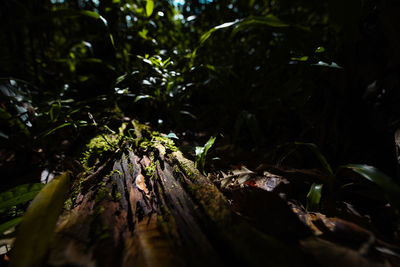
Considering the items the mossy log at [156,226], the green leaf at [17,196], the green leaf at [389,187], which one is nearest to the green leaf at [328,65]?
the green leaf at [389,187]

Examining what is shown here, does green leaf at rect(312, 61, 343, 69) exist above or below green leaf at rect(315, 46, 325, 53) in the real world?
below

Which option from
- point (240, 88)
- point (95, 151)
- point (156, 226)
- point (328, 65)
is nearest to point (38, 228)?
point (156, 226)

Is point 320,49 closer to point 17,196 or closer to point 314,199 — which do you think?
point 314,199

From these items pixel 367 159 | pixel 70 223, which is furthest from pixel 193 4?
pixel 70 223

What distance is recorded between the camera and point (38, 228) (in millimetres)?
414

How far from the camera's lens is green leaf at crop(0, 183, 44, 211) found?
0.62 metres

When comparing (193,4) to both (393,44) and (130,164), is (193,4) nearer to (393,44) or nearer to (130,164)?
(393,44)

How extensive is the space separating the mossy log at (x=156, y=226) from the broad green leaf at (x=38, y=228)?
0.02m

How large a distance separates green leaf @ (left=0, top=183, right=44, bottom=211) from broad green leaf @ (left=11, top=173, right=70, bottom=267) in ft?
0.69

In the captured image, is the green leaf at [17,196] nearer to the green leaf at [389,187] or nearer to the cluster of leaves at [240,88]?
the cluster of leaves at [240,88]

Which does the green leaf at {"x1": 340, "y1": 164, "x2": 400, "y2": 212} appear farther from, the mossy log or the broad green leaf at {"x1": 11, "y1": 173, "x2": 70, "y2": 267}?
the broad green leaf at {"x1": 11, "y1": 173, "x2": 70, "y2": 267}

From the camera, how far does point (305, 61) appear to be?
959 mm

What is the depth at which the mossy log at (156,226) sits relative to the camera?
375 mm

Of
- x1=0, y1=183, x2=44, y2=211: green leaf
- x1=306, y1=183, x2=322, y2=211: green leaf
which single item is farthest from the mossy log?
x1=306, y1=183, x2=322, y2=211: green leaf
